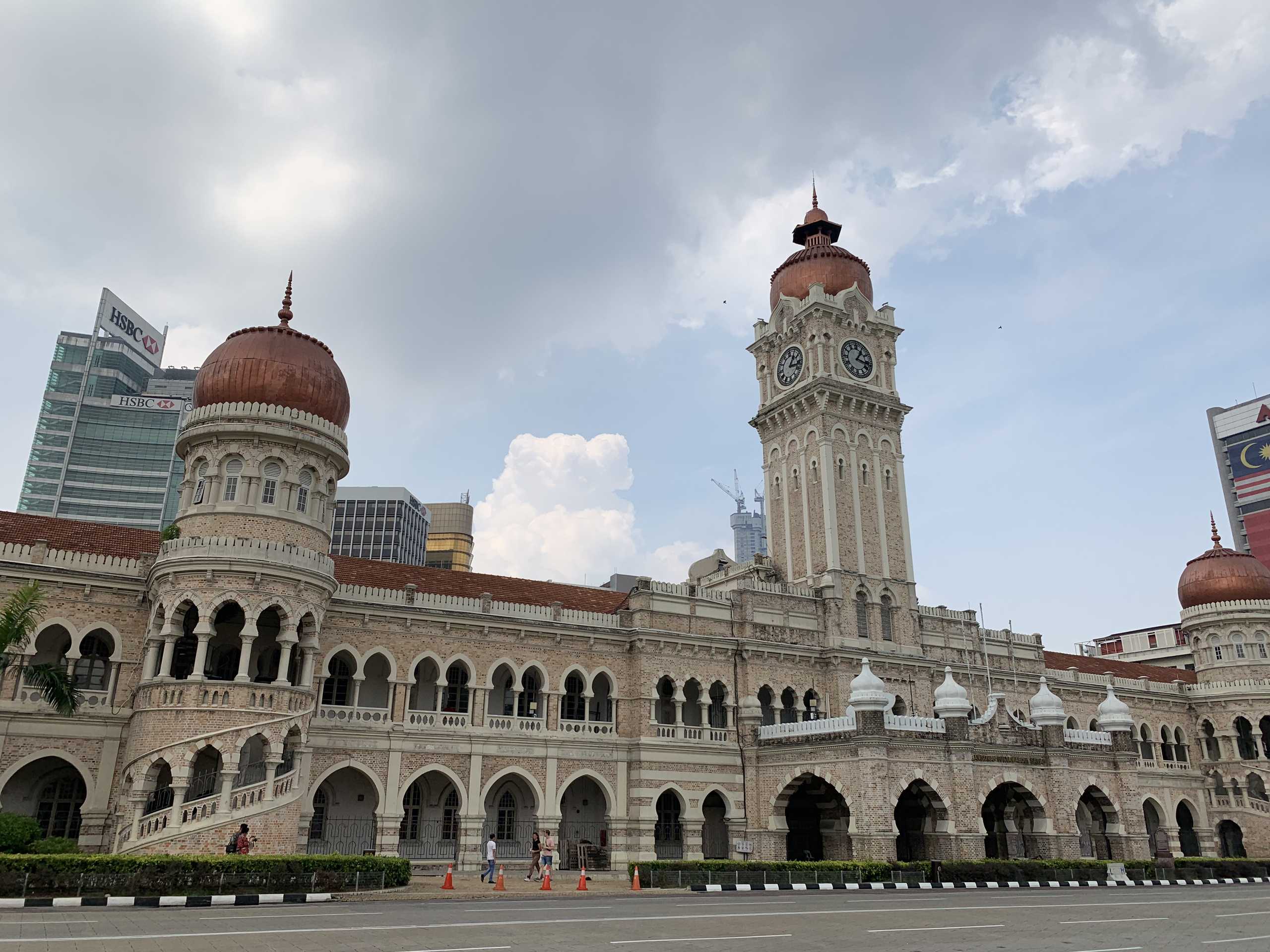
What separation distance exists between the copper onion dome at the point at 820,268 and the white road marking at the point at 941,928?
3525 cm

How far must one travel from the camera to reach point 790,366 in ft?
157

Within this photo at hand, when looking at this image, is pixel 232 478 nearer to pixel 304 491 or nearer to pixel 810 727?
pixel 304 491

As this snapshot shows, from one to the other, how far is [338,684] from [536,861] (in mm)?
9039

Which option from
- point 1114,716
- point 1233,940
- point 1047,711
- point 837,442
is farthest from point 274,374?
point 1114,716

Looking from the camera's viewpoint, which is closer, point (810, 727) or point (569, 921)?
point (569, 921)

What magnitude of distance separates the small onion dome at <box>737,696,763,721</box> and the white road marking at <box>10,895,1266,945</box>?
1673 centimetres

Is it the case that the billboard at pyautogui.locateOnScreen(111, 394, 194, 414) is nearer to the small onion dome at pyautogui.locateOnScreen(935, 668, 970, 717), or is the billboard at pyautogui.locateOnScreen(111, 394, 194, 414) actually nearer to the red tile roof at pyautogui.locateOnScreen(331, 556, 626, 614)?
the red tile roof at pyautogui.locateOnScreen(331, 556, 626, 614)

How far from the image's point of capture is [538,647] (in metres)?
36.2

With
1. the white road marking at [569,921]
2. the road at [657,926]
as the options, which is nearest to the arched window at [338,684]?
the road at [657,926]

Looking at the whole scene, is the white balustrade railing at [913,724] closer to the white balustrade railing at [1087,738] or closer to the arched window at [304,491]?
the white balustrade railing at [1087,738]

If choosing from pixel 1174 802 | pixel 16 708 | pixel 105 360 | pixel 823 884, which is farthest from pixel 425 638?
pixel 105 360

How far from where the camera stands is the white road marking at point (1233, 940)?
48.6ft

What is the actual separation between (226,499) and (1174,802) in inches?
1937

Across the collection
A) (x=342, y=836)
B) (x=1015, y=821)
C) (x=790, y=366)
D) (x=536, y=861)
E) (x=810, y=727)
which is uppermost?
(x=790, y=366)
